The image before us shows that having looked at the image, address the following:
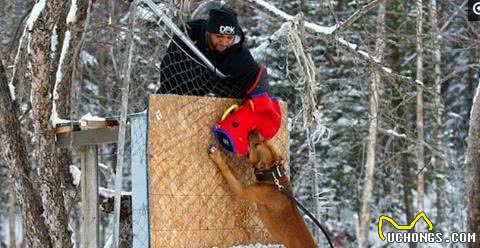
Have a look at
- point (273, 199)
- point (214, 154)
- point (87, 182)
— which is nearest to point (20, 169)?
point (87, 182)

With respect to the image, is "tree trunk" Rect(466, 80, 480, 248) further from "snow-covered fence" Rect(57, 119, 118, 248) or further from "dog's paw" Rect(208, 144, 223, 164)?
"snow-covered fence" Rect(57, 119, 118, 248)

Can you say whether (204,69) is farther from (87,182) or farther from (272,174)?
(87,182)

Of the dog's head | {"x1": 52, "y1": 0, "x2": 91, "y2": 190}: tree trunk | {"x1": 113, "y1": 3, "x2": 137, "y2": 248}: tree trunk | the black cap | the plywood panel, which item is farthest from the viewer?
{"x1": 52, "y1": 0, "x2": 91, "y2": 190}: tree trunk

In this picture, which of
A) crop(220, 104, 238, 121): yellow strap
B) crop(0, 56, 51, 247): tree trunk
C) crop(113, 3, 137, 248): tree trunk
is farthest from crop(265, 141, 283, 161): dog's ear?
crop(0, 56, 51, 247): tree trunk

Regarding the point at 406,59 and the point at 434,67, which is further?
the point at 406,59

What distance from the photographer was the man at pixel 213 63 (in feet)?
17.2

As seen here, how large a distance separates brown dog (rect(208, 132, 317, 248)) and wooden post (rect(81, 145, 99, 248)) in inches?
40.5

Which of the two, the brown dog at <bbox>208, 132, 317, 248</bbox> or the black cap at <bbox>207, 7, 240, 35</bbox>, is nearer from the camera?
the black cap at <bbox>207, 7, 240, 35</bbox>

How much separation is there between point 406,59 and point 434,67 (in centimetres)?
123

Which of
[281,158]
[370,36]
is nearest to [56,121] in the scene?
[281,158]

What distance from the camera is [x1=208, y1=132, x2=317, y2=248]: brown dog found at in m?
5.34

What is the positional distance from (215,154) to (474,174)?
8.76ft

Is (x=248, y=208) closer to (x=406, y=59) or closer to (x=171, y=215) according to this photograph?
(x=171, y=215)

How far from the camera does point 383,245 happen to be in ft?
59.6
